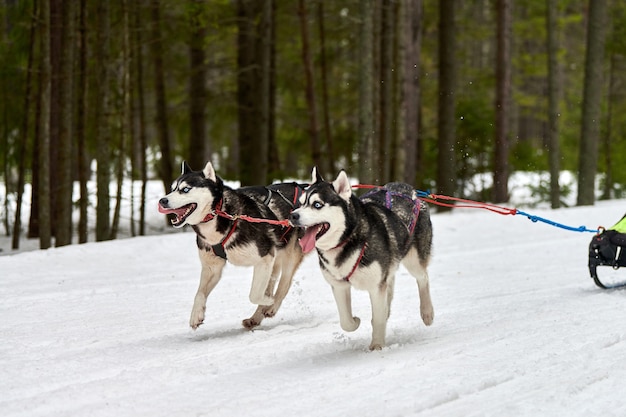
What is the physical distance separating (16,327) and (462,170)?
17541 millimetres

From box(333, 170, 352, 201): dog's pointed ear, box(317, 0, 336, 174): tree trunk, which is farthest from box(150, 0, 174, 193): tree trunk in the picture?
box(333, 170, 352, 201): dog's pointed ear

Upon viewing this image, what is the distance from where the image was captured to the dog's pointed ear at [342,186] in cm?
566

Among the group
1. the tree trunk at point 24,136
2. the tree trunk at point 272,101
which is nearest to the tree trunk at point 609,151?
the tree trunk at point 272,101

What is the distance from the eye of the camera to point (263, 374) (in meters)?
5.25

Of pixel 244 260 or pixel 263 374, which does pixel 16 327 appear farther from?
pixel 263 374

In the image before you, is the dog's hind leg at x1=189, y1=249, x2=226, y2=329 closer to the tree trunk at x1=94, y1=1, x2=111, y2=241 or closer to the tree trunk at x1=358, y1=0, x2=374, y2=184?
the tree trunk at x1=94, y1=1, x2=111, y2=241

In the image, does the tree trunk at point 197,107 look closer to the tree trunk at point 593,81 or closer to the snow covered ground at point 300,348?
the snow covered ground at point 300,348

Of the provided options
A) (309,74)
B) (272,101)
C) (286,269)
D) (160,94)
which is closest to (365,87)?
(309,74)

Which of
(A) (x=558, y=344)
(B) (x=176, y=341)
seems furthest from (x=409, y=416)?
(B) (x=176, y=341)

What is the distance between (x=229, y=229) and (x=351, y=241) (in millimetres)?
1355

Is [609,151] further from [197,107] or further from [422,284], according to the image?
[422,284]

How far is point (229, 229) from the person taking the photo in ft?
21.7

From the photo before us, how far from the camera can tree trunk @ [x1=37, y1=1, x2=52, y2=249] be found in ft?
41.5

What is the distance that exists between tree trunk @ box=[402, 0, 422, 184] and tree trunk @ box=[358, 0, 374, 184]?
176 centimetres
